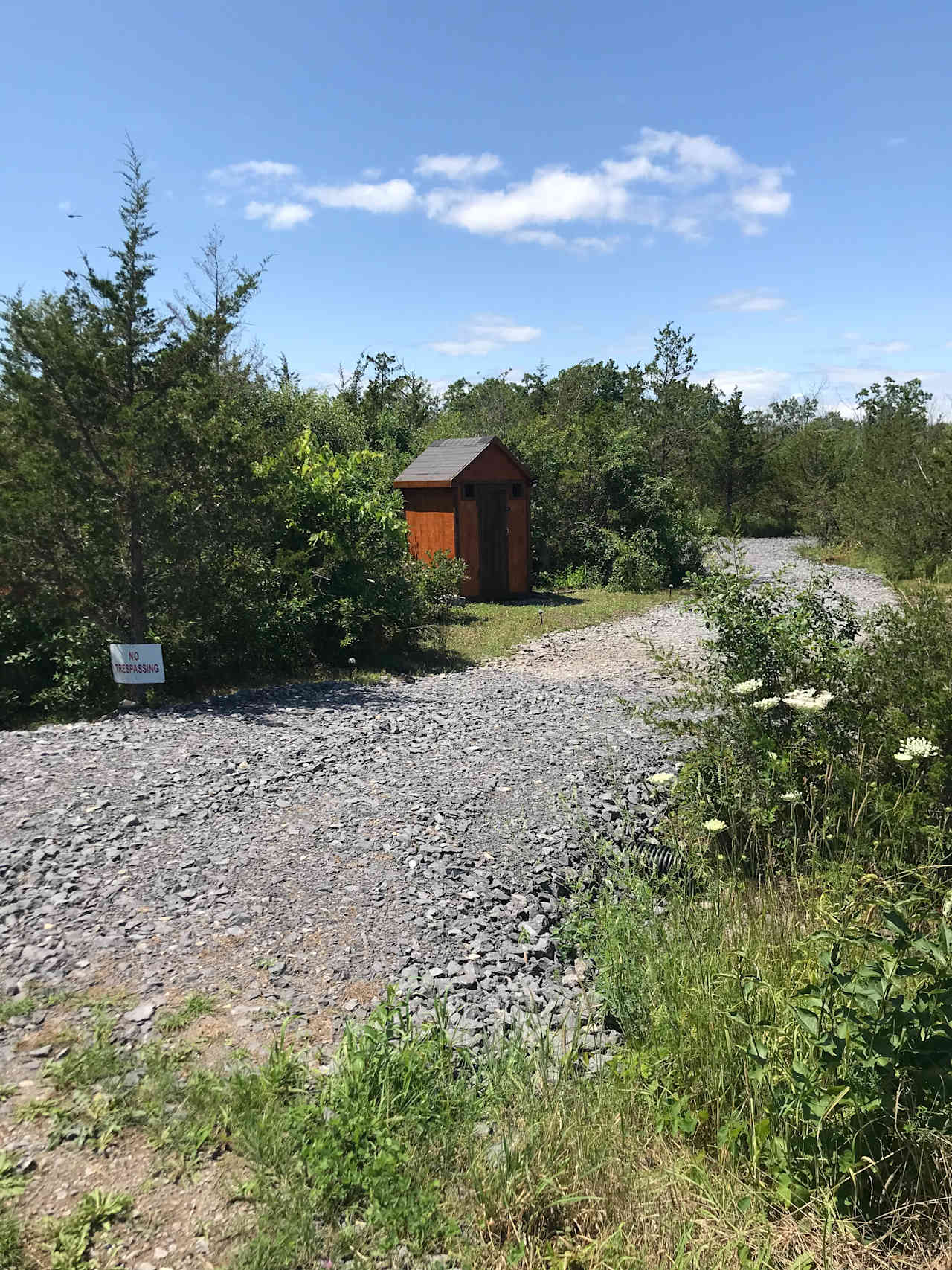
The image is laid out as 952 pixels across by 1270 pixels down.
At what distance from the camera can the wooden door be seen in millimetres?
15398

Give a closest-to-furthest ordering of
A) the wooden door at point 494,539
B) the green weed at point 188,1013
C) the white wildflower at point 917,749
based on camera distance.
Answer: the green weed at point 188,1013, the white wildflower at point 917,749, the wooden door at point 494,539

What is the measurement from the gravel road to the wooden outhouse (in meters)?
7.61

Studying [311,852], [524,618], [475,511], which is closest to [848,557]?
[475,511]

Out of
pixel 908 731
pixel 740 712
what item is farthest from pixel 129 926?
pixel 908 731

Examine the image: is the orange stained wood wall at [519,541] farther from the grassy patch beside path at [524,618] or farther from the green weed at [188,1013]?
the green weed at [188,1013]

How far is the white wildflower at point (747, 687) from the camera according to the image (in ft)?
14.0

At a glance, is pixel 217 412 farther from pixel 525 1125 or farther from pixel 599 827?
pixel 525 1125

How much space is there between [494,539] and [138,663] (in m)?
8.75

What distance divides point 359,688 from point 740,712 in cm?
506

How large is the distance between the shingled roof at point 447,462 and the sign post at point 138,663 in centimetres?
799

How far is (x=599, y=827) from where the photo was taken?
516cm

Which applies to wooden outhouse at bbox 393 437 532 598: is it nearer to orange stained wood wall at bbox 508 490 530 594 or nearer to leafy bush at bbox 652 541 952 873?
orange stained wood wall at bbox 508 490 530 594

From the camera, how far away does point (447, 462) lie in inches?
613

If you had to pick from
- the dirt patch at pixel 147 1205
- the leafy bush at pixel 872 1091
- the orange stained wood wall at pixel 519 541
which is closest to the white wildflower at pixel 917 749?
the leafy bush at pixel 872 1091
